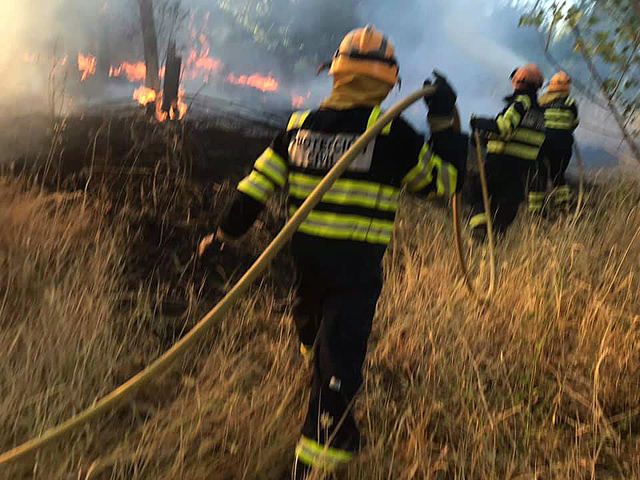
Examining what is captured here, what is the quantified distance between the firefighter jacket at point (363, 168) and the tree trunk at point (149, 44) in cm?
397

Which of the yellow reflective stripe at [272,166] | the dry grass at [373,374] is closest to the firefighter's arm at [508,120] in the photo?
the dry grass at [373,374]

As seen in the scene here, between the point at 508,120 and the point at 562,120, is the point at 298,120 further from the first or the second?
the point at 562,120

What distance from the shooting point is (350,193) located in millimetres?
1871

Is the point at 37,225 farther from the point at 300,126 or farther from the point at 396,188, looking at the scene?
the point at 396,188

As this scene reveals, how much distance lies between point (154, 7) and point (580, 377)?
17.4 ft

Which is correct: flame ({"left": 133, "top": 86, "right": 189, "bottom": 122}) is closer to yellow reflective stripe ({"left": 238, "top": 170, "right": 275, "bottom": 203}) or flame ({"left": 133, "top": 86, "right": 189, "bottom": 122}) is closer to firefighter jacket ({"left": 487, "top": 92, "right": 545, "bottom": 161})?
firefighter jacket ({"left": 487, "top": 92, "right": 545, "bottom": 161})

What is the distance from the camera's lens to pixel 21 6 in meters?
4.57

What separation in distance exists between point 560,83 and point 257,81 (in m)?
3.28

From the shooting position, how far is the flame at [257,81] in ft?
20.8

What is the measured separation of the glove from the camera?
6.31 feet

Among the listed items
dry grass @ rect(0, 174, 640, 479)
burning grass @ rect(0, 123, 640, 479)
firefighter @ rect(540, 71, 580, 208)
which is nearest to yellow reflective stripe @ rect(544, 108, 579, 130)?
firefighter @ rect(540, 71, 580, 208)

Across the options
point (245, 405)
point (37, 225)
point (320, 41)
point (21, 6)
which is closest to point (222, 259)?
point (37, 225)

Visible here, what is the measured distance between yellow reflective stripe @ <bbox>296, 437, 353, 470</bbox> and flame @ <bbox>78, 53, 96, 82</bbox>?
4.32 meters

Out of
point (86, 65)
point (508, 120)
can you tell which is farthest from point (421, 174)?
point (86, 65)
